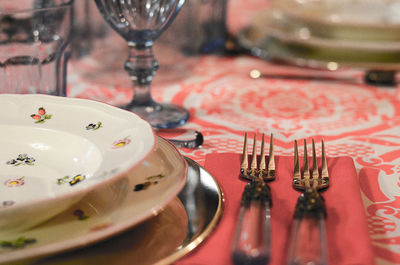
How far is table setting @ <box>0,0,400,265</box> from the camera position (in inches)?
13.2

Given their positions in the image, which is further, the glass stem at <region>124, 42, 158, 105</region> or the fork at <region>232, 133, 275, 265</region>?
the glass stem at <region>124, 42, 158, 105</region>

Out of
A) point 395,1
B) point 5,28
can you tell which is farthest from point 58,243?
point 395,1

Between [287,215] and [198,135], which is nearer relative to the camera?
[287,215]

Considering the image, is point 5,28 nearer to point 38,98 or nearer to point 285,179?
point 38,98

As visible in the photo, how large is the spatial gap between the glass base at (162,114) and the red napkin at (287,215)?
0.51 ft

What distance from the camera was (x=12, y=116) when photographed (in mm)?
467

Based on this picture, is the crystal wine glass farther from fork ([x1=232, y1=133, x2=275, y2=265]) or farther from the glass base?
fork ([x1=232, y1=133, x2=275, y2=265])

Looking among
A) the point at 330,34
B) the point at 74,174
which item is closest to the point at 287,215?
the point at 74,174

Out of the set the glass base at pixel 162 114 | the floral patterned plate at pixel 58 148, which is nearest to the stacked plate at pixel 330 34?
the glass base at pixel 162 114

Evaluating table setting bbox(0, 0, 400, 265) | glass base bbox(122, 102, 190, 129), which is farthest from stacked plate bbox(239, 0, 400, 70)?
glass base bbox(122, 102, 190, 129)

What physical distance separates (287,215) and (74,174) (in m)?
0.17

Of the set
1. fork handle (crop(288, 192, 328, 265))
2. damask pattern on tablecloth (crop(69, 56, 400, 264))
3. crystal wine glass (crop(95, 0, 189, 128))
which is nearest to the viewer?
fork handle (crop(288, 192, 328, 265))

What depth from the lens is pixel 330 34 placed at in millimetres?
915

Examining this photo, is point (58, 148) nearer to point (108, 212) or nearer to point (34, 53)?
point (108, 212)
